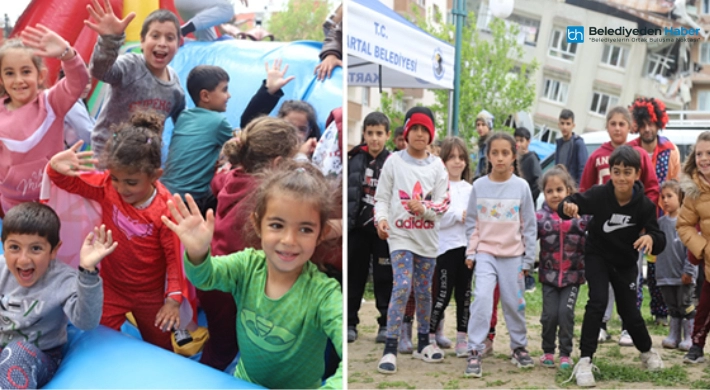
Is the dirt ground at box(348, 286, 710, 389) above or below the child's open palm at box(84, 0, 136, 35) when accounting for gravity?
below

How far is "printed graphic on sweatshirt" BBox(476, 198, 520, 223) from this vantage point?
4.18 m

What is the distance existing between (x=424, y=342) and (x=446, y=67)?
7.71ft

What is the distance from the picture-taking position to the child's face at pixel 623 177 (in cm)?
390

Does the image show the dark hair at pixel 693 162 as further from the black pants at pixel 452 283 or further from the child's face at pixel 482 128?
the child's face at pixel 482 128

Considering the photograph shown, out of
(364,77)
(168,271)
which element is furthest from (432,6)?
(168,271)

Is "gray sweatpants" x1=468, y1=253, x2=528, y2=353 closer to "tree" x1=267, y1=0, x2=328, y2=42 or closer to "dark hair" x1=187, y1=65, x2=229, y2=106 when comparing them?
"tree" x1=267, y1=0, x2=328, y2=42

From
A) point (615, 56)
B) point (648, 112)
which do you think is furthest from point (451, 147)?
→ point (615, 56)

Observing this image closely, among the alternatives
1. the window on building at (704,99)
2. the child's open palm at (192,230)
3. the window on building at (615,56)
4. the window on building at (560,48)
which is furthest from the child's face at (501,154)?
the window on building at (704,99)

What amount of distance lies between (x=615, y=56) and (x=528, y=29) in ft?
10.8

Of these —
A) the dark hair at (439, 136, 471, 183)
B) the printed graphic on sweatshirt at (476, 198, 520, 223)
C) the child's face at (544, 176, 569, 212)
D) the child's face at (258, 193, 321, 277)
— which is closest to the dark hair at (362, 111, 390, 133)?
the dark hair at (439, 136, 471, 183)

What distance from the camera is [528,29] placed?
2802cm

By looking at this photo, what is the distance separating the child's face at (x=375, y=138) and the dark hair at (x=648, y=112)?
1533 mm

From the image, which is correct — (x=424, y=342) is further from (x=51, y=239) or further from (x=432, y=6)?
(x=432, y=6)

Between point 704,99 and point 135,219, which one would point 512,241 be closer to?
point 135,219
